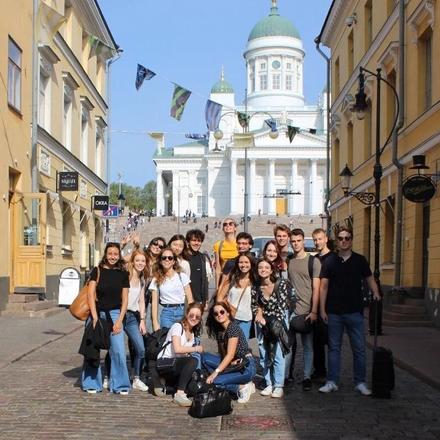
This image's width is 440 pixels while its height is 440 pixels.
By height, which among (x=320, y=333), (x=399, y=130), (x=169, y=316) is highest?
(x=399, y=130)

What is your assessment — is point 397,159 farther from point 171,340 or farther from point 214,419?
point 214,419

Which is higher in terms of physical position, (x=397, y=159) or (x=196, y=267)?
(x=397, y=159)

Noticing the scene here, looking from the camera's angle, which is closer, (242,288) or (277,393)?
(277,393)

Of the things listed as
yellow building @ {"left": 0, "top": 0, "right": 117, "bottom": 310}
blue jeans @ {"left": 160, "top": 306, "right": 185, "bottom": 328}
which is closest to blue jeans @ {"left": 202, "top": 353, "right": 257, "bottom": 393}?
blue jeans @ {"left": 160, "top": 306, "right": 185, "bottom": 328}

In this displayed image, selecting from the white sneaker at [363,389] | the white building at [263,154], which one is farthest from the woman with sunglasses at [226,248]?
the white building at [263,154]

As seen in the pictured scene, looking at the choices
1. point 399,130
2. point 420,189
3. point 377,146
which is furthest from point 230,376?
point 399,130

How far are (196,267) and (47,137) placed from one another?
12.4 meters

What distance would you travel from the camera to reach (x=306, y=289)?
860cm

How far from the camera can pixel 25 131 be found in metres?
18.8

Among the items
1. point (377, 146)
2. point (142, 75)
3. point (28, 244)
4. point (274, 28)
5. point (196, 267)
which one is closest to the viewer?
point (196, 267)

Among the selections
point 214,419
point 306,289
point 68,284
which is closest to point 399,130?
point 68,284

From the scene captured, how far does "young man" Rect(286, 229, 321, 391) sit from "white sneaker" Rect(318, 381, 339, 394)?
197 millimetres

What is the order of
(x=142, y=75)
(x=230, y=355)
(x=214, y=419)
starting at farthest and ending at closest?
1. (x=142, y=75)
2. (x=230, y=355)
3. (x=214, y=419)

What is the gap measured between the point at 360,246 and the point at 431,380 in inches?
587
